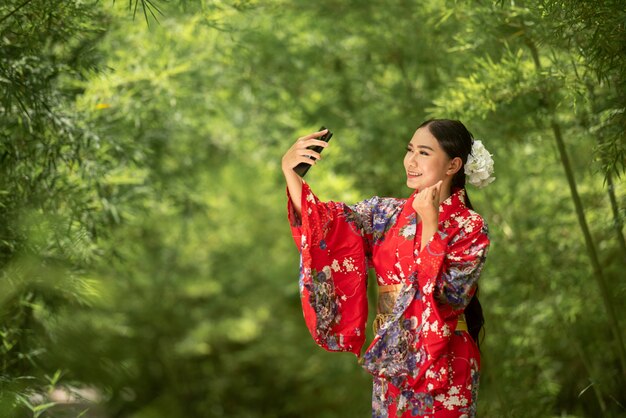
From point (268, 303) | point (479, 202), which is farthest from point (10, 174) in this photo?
point (268, 303)

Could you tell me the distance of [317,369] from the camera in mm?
7512

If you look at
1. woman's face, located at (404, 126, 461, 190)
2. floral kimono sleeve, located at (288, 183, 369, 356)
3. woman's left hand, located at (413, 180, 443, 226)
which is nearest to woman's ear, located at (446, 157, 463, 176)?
woman's face, located at (404, 126, 461, 190)

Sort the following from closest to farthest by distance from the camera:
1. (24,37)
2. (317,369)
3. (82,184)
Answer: (24,37)
(82,184)
(317,369)

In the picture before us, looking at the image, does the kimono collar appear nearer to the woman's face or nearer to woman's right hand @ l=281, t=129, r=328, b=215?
the woman's face

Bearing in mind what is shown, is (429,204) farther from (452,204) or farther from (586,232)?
(586,232)

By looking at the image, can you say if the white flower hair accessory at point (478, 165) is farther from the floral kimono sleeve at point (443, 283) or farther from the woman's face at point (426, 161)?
the floral kimono sleeve at point (443, 283)

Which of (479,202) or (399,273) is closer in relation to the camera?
(399,273)

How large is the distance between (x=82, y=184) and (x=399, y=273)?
1.82m

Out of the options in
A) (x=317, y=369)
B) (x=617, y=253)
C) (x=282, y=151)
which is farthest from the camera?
(x=317, y=369)

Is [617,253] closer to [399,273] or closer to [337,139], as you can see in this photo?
[337,139]

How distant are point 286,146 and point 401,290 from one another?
336 cm

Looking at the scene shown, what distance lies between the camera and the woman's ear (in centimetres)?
259

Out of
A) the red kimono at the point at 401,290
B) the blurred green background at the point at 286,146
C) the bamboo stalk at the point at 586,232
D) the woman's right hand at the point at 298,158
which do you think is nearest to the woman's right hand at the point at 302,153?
the woman's right hand at the point at 298,158

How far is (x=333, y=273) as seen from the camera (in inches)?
105
